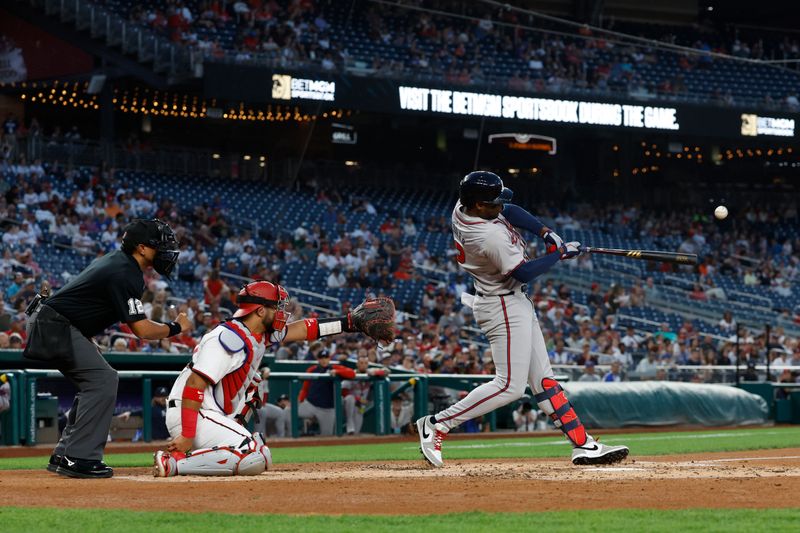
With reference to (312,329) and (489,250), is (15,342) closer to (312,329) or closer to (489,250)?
(312,329)

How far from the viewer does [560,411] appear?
26.0ft

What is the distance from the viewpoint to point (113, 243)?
70.2ft

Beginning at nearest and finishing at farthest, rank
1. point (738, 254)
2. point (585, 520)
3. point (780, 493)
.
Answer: point (585, 520) < point (780, 493) < point (738, 254)

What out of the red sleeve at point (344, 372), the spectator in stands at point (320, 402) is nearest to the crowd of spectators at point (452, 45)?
the spectator in stands at point (320, 402)

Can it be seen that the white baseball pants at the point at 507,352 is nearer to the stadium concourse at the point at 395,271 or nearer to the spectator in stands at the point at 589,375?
the stadium concourse at the point at 395,271

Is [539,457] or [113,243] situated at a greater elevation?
[113,243]

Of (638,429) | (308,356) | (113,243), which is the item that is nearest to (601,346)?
(638,429)

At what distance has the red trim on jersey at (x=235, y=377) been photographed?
284 inches

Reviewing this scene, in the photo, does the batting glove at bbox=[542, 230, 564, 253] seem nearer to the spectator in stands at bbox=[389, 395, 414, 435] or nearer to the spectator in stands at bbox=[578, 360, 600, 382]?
the spectator in stands at bbox=[389, 395, 414, 435]

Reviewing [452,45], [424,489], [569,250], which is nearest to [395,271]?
[452,45]

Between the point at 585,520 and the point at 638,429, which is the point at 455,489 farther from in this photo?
the point at 638,429

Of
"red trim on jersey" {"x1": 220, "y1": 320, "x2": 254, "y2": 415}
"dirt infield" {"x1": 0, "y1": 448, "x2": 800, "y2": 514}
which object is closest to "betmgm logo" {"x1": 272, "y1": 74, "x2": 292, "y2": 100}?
"dirt infield" {"x1": 0, "y1": 448, "x2": 800, "y2": 514}

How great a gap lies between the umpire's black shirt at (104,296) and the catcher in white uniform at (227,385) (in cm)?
48

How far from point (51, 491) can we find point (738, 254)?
91.9 feet
